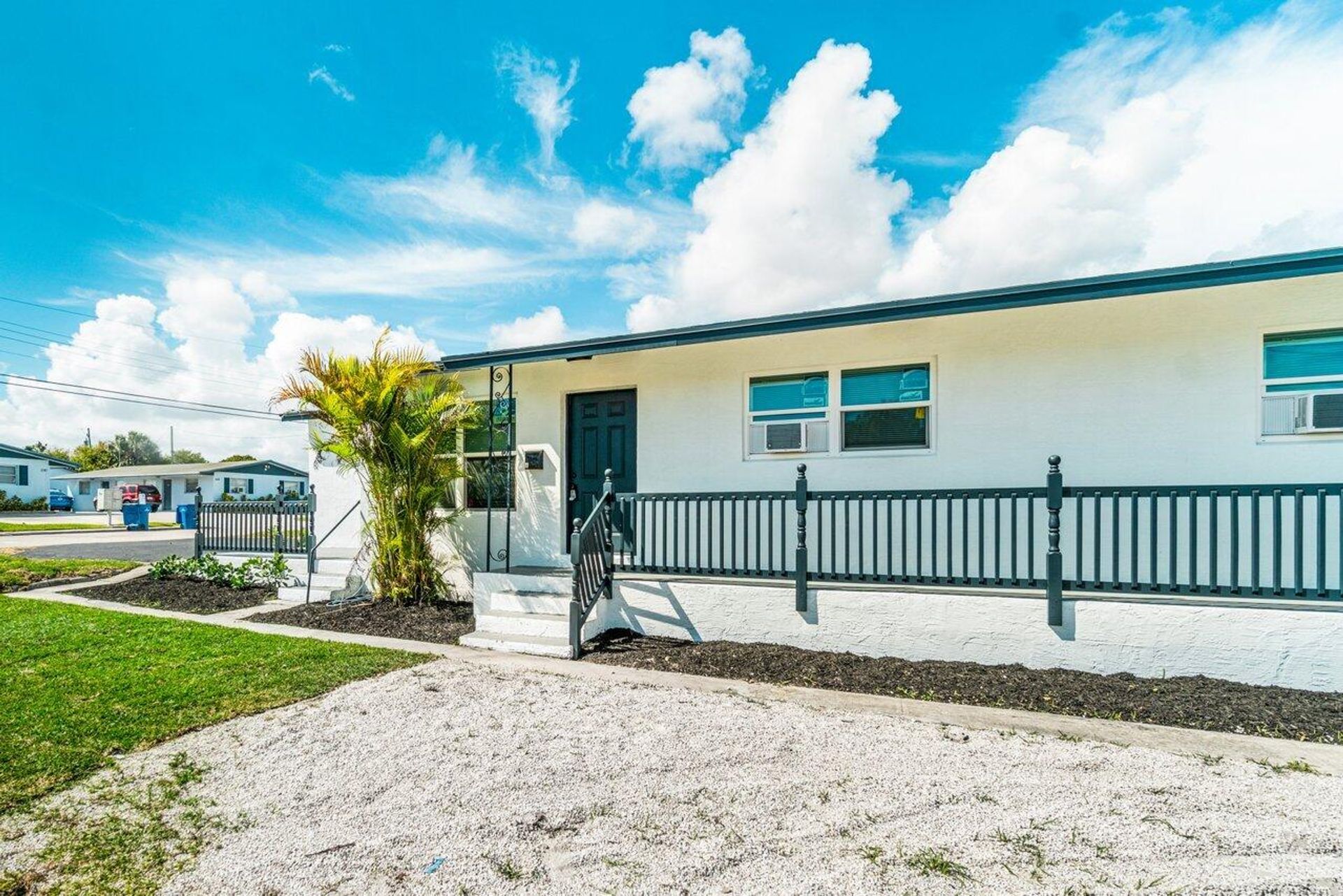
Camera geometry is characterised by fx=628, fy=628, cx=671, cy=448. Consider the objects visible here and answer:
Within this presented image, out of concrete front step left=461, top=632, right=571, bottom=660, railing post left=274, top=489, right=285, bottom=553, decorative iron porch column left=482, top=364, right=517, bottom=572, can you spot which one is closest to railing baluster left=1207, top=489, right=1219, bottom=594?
concrete front step left=461, top=632, right=571, bottom=660

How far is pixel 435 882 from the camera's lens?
243 cm

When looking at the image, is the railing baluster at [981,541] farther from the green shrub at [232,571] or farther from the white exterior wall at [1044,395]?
the green shrub at [232,571]

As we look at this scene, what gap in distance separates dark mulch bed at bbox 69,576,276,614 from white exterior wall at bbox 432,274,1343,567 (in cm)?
601

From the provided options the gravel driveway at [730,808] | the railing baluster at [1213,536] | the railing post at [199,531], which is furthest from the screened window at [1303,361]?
the railing post at [199,531]

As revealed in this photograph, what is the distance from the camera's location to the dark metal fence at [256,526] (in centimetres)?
966

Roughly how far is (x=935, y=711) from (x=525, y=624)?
12.8 ft

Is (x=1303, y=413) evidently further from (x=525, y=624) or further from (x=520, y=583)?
(x=520, y=583)

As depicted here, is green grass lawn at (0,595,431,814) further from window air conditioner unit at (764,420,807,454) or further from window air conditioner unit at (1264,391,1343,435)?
window air conditioner unit at (1264,391,1343,435)

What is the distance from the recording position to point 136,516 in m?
26.0

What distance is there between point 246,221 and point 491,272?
4946mm

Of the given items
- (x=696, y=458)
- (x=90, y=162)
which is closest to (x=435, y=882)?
(x=696, y=458)

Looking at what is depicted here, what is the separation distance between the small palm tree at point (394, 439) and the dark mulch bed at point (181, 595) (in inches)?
94.7

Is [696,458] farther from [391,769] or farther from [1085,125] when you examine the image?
[1085,125]

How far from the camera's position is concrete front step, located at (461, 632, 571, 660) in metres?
5.95
